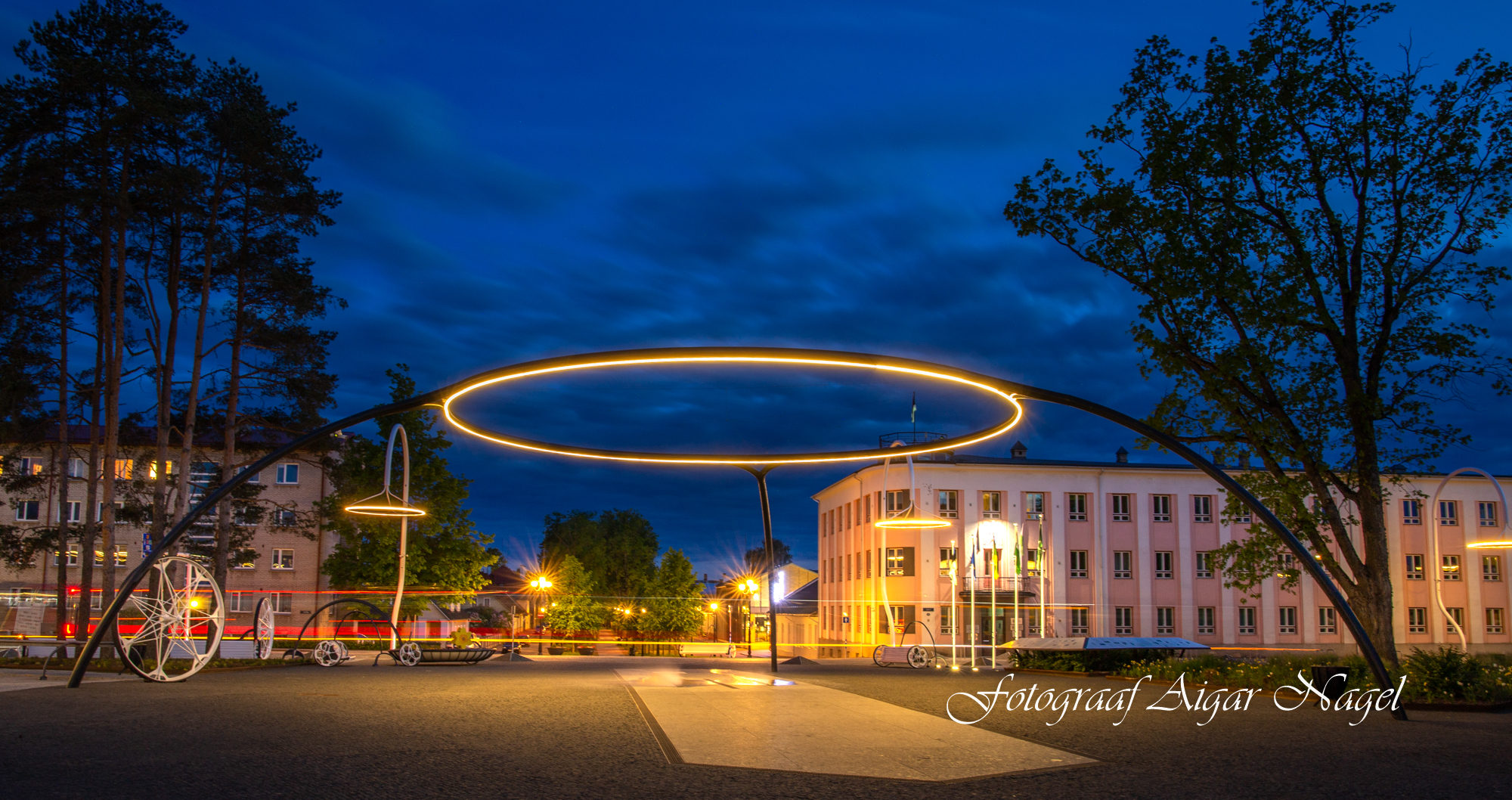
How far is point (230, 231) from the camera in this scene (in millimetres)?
29531

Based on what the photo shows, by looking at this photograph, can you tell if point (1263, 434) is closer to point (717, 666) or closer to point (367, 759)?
point (717, 666)

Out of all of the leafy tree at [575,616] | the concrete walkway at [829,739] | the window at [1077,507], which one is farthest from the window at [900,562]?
the concrete walkway at [829,739]

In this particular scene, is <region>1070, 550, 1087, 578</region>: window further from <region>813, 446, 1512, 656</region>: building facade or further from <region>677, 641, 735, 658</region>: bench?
<region>677, 641, 735, 658</region>: bench

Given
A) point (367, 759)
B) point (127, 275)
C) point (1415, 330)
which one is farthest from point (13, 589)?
point (1415, 330)

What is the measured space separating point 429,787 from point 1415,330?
19581mm

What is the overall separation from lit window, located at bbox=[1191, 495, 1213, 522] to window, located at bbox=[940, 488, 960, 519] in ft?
46.3

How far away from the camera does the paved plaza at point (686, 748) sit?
7887 mm

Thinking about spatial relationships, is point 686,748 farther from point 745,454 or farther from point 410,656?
point 410,656

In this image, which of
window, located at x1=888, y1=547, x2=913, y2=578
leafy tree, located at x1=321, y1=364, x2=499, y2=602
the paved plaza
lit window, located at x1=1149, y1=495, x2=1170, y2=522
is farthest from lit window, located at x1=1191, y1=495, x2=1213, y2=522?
the paved plaza

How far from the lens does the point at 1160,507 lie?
5962cm

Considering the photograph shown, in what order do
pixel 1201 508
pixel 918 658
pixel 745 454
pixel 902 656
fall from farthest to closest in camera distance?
pixel 1201 508 → pixel 902 656 → pixel 918 658 → pixel 745 454

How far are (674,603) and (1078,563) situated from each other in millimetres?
23410

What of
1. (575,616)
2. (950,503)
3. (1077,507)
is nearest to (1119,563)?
(1077,507)

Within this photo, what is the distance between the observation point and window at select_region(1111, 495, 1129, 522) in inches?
2335
